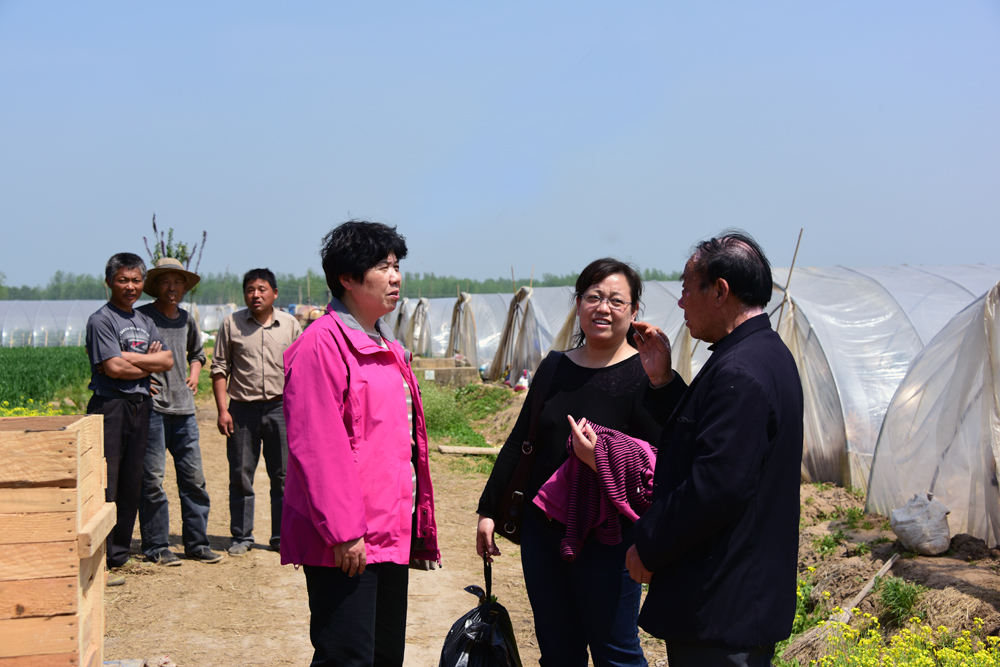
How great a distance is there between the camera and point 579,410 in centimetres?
274

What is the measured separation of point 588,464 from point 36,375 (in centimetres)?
1659

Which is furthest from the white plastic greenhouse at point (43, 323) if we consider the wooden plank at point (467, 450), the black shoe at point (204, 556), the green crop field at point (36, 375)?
the black shoe at point (204, 556)

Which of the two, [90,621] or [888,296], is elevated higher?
[888,296]

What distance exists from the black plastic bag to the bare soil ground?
1.45m

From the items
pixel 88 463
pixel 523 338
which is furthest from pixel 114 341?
pixel 523 338

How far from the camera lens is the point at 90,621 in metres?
2.49

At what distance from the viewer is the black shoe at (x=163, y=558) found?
17.4 ft

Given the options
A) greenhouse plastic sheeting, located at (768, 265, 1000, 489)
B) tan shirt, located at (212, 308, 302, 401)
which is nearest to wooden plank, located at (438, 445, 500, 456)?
greenhouse plastic sheeting, located at (768, 265, 1000, 489)

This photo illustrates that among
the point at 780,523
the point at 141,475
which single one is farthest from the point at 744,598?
the point at 141,475

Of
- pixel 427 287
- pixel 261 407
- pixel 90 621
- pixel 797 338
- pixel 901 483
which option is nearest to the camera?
pixel 90 621

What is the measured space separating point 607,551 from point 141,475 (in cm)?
376

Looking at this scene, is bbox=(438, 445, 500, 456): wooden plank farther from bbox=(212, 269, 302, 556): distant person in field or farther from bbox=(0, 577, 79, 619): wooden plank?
bbox=(0, 577, 79, 619): wooden plank

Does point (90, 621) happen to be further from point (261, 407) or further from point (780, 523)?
point (261, 407)

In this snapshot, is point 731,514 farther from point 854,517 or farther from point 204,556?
point 854,517
